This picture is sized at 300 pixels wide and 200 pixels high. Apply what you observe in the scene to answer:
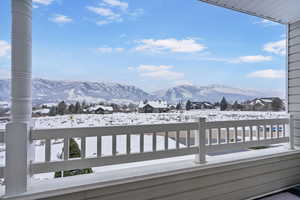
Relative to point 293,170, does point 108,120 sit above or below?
above

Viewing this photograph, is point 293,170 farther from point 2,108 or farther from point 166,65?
point 2,108

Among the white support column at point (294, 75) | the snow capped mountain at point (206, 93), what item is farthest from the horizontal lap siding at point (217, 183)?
the snow capped mountain at point (206, 93)

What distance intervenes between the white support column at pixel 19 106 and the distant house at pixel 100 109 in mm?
A: 601

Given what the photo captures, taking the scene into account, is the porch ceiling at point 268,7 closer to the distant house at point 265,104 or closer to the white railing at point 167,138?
the distant house at point 265,104

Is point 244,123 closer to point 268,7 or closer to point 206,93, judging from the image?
point 206,93

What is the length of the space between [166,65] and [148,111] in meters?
0.59

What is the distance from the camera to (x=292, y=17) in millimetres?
2957

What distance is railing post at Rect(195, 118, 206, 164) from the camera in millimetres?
2217

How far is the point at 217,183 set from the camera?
7.60 ft

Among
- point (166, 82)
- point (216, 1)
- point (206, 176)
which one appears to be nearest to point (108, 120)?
point (166, 82)

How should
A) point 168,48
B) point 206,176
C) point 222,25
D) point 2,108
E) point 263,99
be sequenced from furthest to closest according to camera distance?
point 263,99, point 222,25, point 168,48, point 206,176, point 2,108

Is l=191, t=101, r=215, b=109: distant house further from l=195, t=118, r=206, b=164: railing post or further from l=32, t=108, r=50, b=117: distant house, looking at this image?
Result: l=32, t=108, r=50, b=117: distant house

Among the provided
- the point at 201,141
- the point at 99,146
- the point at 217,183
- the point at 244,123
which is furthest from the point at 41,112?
the point at 244,123

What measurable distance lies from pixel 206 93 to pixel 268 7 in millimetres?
1435
